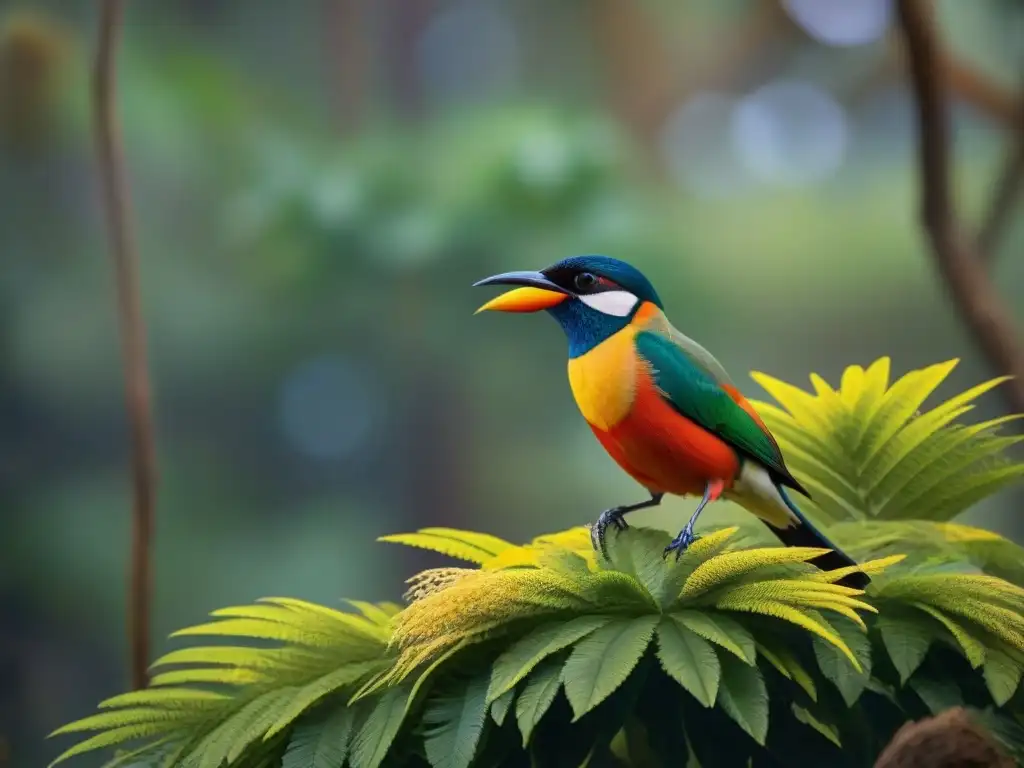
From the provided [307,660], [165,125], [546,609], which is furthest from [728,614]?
[165,125]

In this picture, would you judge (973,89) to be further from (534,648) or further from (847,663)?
(534,648)

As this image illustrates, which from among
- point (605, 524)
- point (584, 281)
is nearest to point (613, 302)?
point (584, 281)

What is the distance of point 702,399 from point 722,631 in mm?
266

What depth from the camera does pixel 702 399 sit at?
103 cm

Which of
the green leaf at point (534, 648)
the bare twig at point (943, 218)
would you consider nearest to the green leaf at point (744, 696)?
the green leaf at point (534, 648)

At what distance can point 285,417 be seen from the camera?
2.33 m

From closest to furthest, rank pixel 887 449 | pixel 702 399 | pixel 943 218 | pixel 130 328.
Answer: pixel 702 399 < pixel 887 449 < pixel 943 218 < pixel 130 328

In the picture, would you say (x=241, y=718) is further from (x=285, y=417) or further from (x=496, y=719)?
(x=285, y=417)

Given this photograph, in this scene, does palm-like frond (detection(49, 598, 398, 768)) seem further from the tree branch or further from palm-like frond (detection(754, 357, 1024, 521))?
the tree branch

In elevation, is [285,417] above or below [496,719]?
above

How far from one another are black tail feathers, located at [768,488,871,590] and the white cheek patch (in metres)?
0.24

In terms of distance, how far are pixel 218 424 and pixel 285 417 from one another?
15cm

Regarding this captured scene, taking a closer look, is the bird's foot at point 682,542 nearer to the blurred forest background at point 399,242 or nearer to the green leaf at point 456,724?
the green leaf at point 456,724

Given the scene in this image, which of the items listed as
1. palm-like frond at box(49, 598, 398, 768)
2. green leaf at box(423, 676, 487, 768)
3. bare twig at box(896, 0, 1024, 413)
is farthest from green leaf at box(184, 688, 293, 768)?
bare twig at box(896, 0, 1024, 413)
